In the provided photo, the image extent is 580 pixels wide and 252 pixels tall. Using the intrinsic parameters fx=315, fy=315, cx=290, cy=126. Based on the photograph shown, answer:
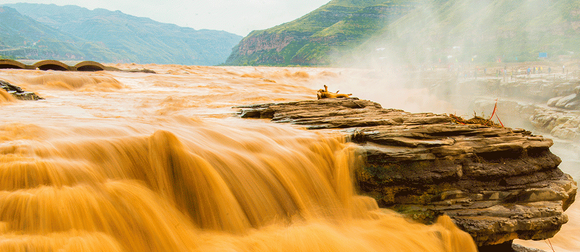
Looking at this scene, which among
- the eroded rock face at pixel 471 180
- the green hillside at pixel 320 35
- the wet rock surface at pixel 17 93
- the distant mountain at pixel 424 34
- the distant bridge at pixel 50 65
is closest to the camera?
the eroded rock face at pixel 471 180

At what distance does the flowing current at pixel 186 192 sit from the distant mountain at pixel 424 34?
5725 centimetres

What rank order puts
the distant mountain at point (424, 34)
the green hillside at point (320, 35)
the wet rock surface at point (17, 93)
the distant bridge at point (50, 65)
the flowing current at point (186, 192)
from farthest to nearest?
the green hillside at point (320, 35) < the distant mountain at point (424, 34) < the distant bridge at point (50, 65) < the wet rock surface at point (17, 93) < the flowing current at point (186, 192)

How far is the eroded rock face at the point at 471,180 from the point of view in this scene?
4.20 meters

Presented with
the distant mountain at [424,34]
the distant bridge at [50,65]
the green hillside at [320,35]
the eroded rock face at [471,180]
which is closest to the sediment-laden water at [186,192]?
the eroded rock face at [471,180]

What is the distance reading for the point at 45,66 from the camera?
1573cm

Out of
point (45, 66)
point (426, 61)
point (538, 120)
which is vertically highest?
point (426, 61)

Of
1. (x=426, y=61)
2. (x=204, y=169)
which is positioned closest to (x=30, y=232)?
(x=204, y=169)

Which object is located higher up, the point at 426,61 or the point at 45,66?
the point at 426,61

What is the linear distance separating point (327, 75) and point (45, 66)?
25.6 meters

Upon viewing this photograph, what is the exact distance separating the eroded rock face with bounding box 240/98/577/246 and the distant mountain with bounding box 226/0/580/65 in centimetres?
5514

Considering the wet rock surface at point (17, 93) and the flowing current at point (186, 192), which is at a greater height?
the wet rock surface at point (17, 93)

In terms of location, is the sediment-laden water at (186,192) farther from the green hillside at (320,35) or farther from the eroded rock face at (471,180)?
the green hillside at (320,35)

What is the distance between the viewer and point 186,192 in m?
3.50

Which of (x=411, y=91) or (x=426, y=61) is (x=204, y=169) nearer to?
(x=411, y=91)
